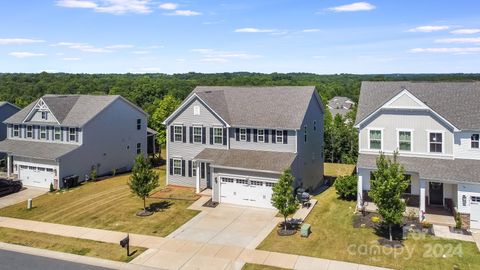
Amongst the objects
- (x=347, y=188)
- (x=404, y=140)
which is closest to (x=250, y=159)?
(x=347, y=188)

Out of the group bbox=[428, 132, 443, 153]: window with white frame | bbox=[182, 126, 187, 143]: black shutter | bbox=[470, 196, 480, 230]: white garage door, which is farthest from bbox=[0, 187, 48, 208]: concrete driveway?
bbox=[470, 196, 480, 230]: white garage door

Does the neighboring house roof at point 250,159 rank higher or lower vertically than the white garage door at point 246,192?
higher

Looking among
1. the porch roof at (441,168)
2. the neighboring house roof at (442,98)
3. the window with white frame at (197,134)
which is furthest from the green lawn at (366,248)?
the window with white frame at (197,134)

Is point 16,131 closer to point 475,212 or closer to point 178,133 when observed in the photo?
point 178,133

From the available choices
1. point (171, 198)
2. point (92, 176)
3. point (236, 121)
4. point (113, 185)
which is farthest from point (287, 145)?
point (92, 176)

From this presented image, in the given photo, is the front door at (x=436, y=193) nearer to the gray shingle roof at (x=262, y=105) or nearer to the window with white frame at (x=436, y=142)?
the window with white frame at (x=436, y=142)

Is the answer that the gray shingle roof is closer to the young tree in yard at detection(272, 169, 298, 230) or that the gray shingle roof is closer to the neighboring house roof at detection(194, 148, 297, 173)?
the neighboring house roof at detection(194, 148, 297, 173)
